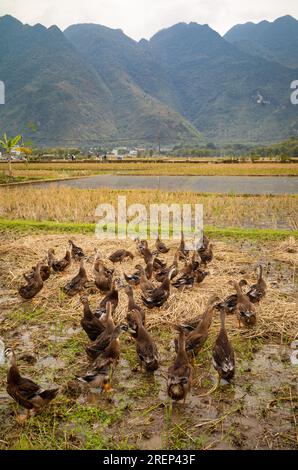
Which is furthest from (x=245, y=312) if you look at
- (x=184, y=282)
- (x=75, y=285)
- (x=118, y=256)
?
(x=118, y=256)

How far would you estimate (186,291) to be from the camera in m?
7.64

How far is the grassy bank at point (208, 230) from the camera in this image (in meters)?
12.7

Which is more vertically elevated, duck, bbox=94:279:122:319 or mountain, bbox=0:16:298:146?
mountain, bbox=0:16:298:146

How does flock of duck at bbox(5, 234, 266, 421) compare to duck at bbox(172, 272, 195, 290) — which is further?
duck at bbox(172, 272, 195, 290)

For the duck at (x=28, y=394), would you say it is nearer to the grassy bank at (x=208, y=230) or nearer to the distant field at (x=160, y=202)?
the grassy bank at (x=208, y=230)

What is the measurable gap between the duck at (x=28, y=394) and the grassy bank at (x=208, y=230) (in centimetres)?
947

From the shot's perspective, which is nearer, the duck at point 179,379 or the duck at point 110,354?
the duck at point 179,379

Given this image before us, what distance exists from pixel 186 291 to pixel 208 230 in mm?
6269

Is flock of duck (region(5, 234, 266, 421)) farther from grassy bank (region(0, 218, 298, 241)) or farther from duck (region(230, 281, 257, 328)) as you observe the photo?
grassy bank (region(0, 218, 298, 241))

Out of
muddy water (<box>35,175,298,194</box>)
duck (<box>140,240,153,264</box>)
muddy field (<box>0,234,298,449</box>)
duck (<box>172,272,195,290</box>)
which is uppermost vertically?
duck (<box>140,240,153,264</box>)

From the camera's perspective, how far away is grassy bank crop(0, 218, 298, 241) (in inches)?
501

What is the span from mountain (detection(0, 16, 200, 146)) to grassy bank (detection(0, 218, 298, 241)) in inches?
4401

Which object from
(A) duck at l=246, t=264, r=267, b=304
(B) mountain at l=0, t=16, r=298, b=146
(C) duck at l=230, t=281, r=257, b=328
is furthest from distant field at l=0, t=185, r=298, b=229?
(B) mountain at l=0, t=16, r=298, b=146

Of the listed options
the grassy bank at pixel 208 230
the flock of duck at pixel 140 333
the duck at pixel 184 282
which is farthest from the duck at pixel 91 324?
the grassy bank at pixel 208 230
